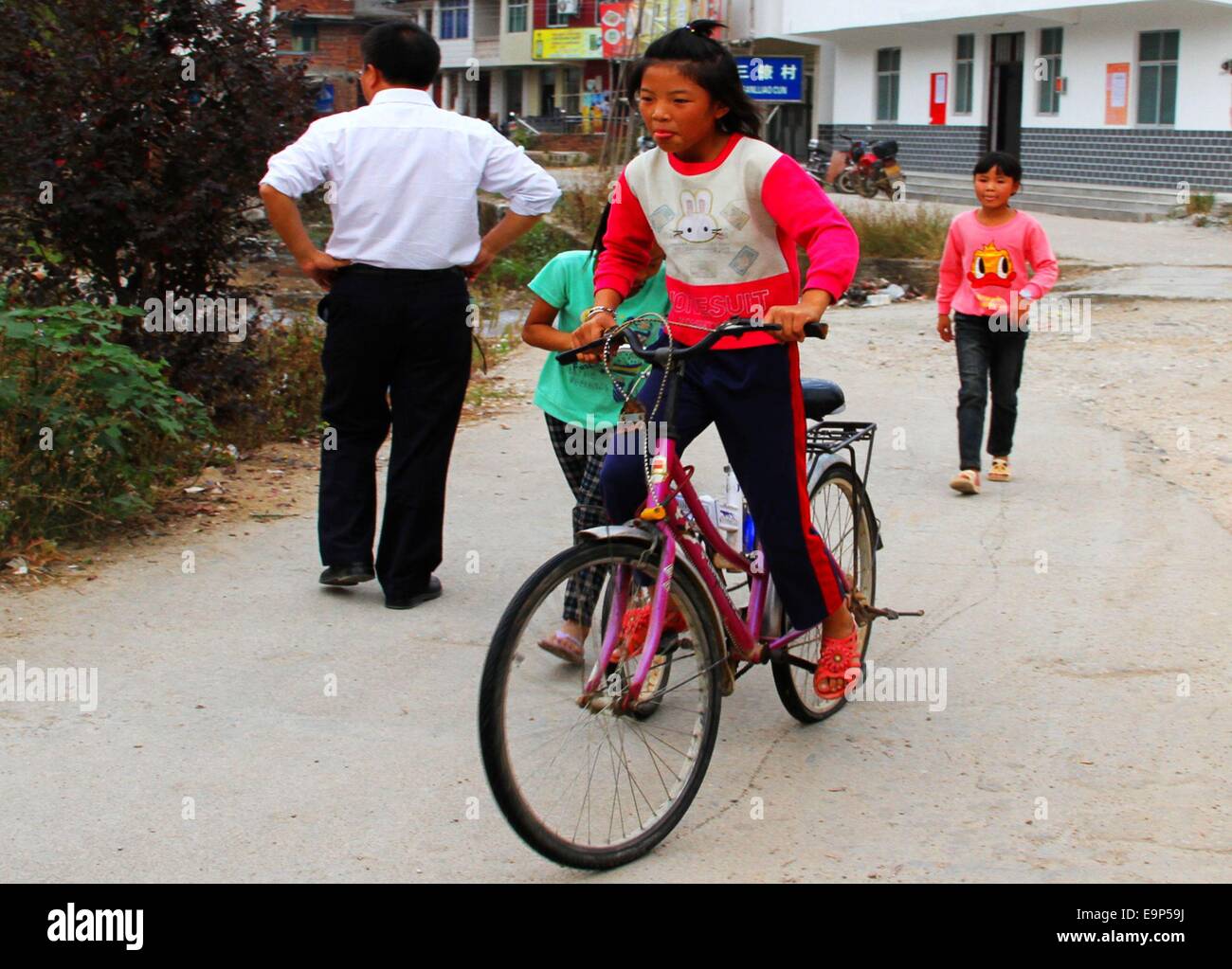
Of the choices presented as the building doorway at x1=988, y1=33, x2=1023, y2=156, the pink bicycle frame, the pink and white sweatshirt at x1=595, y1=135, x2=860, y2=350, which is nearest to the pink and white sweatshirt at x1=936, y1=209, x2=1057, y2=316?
the pink and white sweatshirt at x1=595, y1=135, x2=860, y2=350

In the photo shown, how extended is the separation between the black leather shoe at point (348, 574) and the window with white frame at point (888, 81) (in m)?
33.2

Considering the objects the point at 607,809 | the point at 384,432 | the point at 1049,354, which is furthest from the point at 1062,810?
the point at 1049,354

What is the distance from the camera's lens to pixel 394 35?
19.2 feet

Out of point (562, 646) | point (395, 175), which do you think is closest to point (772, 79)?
point (395, 175)

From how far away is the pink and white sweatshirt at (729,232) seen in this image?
162 inches

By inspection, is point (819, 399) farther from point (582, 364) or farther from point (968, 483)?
point (968, 483)

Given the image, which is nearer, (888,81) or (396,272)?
(396,272)

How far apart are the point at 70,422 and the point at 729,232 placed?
325 centimetres

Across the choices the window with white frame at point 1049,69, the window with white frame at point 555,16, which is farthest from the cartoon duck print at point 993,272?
the window with white frame at point 555,16

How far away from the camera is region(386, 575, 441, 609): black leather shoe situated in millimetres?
6082

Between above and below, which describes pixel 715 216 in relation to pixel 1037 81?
below

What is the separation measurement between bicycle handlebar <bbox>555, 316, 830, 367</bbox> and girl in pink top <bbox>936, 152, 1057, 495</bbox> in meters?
4.39

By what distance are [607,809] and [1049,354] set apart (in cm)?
917

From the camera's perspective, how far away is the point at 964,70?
115 ft
